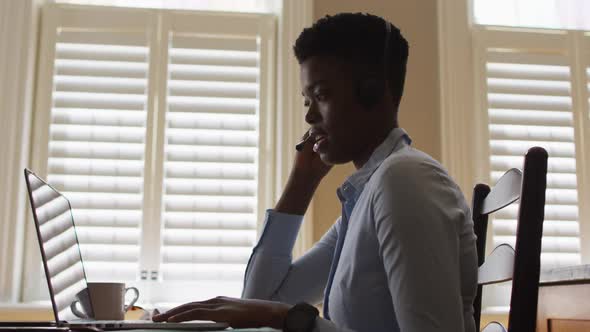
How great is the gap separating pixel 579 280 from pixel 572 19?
5.06ft

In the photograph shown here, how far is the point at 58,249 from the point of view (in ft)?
3.80

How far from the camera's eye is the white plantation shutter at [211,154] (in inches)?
104

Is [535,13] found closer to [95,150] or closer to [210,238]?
[210,238]

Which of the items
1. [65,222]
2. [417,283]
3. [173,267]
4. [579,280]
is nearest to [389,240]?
[417,283]

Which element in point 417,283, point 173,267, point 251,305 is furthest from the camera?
point 173,267

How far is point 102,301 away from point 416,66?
179 cm

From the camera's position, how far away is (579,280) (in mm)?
1795

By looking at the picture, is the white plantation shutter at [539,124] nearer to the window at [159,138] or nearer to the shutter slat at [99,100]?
the window at [159,138]

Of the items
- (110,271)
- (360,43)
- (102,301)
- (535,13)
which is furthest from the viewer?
(535,13)

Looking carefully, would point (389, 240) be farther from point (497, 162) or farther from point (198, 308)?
point (497, 162)

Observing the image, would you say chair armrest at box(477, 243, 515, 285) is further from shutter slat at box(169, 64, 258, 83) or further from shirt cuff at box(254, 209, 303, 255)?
shutter slat at box(169, 64, 258, 83)

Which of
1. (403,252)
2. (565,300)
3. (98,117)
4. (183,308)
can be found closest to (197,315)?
(183,308)

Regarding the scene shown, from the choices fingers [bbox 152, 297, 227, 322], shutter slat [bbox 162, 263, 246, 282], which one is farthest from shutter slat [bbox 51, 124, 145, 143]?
fingers [bbox 152, 297, 227, 322]

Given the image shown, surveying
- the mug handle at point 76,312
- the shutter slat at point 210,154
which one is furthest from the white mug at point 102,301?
the shutter slat at point 210,154
